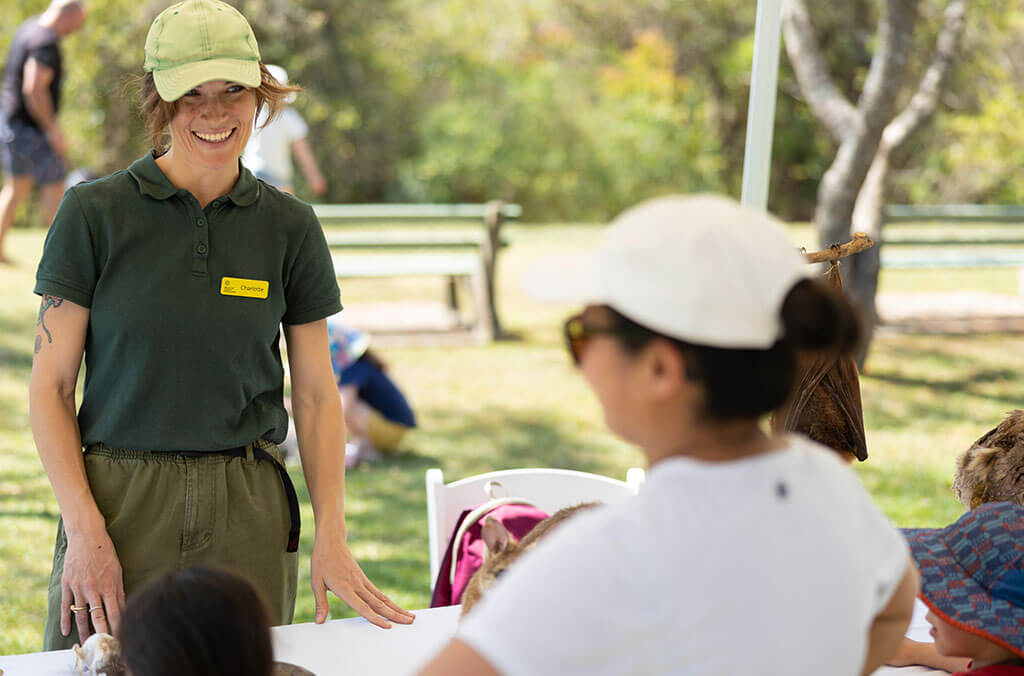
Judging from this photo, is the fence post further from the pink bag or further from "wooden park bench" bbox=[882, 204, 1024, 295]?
the pink bag

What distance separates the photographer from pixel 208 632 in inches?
39.5

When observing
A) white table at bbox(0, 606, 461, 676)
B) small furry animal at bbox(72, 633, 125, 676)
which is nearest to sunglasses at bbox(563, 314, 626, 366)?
white table at bbox(0, 606, 461, 676)

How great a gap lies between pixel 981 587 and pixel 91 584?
1.24 m

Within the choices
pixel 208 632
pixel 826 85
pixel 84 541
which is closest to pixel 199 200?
pixel 84 541

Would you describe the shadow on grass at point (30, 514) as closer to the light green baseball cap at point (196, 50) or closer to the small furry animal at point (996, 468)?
the light green baseball cap at point (196, 50)

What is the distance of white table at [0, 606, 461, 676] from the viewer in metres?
1.48

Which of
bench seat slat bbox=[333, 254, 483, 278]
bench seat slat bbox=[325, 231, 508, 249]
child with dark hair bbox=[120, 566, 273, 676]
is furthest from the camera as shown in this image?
bench seat slat bbox=[325, 231, 508, 249]

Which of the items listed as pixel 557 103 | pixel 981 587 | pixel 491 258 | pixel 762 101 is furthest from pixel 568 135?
pixel 981 587

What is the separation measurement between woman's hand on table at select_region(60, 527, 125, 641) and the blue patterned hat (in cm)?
115

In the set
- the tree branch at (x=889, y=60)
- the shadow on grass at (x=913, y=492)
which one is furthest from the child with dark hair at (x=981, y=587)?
the tree branch at (x=889, y=60)

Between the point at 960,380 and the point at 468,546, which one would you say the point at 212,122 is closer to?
the point at 468,546

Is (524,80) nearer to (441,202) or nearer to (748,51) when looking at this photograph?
(441,202)

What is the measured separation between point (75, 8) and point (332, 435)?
647cm

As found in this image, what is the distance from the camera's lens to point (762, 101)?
213 cm
